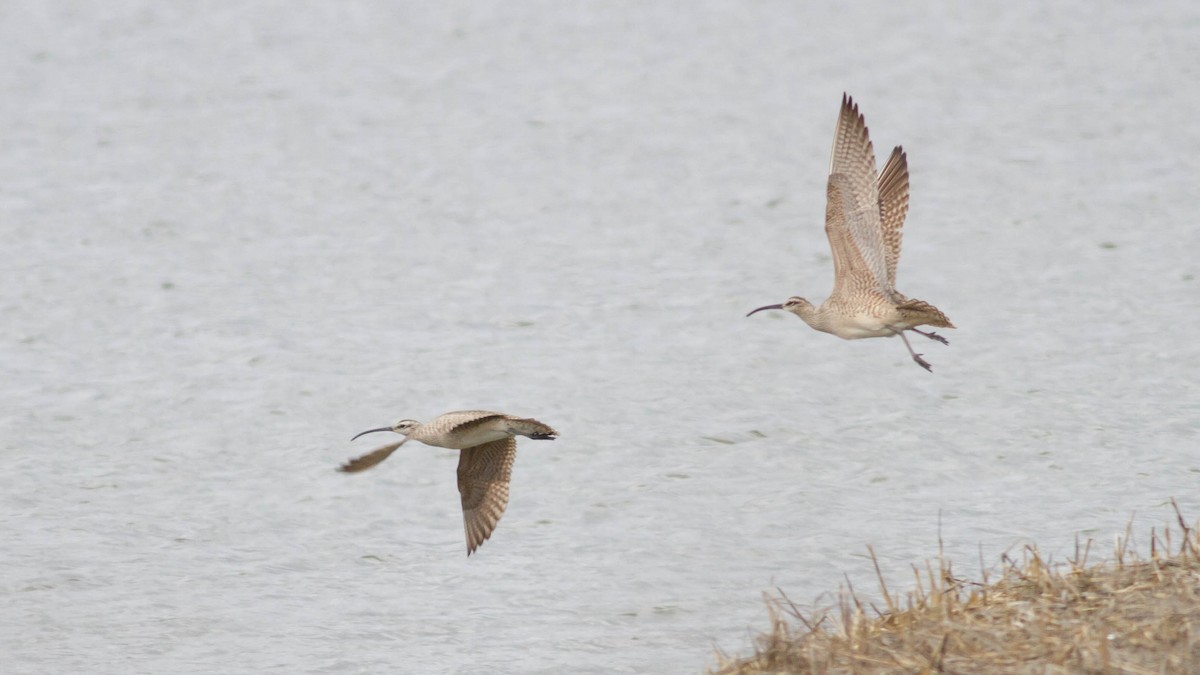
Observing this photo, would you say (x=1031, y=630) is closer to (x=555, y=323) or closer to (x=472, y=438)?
(x=472, y=438)

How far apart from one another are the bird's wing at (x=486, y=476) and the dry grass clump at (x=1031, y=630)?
2.04 metres

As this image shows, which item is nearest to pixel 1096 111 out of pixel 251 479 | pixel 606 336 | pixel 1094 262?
pixel 1094 262

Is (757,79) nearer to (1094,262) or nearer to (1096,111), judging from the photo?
(1096,111)

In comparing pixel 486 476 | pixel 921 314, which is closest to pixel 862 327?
pixel 921 314

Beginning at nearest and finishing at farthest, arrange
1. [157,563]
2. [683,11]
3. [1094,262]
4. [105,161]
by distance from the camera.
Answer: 1. [157,563]
2. [1094,262]
3. [105,161]
4. [683,11]

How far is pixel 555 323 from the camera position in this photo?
52.5 feet

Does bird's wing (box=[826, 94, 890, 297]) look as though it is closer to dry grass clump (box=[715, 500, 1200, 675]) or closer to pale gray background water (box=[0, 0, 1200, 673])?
pale gray background water (box=[0, 0, 1200, 673])

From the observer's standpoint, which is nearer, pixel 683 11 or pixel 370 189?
pixel 370 189

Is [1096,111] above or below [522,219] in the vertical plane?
above

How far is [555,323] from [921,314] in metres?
6.90

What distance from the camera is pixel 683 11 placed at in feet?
91.8

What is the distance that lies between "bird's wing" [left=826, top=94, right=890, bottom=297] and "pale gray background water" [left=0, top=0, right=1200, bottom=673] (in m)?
1.68

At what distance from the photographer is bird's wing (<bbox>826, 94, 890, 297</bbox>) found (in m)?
9.90

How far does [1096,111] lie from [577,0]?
31.4 ft
